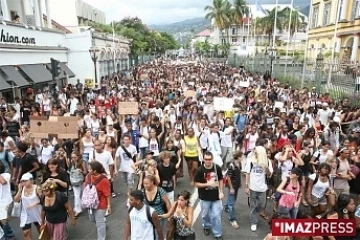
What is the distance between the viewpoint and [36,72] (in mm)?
18000

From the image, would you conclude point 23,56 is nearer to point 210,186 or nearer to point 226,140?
point 226,140

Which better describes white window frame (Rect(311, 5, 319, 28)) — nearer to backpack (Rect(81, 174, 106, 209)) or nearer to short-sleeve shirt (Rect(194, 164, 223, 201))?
short-sleeve shirt (Rect(194, 164, 223, 201))

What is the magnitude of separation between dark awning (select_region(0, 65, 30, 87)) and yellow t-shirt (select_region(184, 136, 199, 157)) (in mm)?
10665

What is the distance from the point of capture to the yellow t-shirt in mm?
7832

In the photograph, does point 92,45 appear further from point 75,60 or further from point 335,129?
point 335,129

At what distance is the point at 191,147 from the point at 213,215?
2.32 m

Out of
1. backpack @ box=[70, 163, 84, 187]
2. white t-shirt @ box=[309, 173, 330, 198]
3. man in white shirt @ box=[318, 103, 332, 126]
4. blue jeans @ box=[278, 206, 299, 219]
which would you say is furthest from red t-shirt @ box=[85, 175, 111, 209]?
man in white shirt @ box=[318, 103, 332, 126]

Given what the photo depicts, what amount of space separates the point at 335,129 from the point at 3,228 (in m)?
7.74

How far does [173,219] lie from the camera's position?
4.55 m

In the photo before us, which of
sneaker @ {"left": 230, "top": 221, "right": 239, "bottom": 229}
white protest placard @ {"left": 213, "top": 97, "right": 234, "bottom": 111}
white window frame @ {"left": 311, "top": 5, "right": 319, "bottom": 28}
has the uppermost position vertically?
white window frame @ {"left": 311, "top": 5, "right": 319, "bottom": 28}

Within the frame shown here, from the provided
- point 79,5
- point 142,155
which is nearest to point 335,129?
point 142,155

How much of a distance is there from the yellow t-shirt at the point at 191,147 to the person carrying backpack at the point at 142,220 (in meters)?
3.59

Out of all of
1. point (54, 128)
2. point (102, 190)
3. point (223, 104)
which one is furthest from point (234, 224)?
point (223, 104)

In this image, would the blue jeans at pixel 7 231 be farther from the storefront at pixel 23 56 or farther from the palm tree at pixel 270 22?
the palm tree at pixel 270 22
